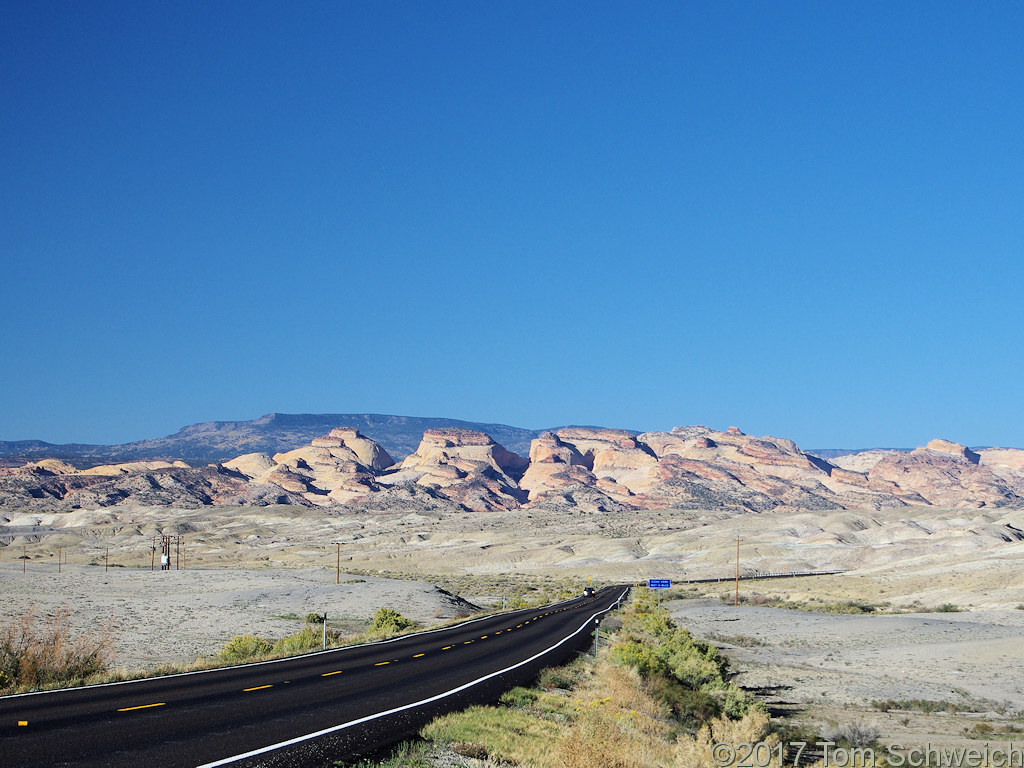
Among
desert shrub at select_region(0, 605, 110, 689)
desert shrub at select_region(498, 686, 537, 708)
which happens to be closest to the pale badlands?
desert shrub at select_region(498, 686, 537, 708)

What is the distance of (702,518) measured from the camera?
152375 mm

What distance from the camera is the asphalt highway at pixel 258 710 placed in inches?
421

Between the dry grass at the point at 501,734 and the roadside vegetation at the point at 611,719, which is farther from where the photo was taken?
the dry grass at the point at 501,734

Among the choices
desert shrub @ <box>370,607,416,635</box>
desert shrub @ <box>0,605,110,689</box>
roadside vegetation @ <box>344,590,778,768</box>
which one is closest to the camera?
roadside vegetation @ <box>344,590,778,768</box>

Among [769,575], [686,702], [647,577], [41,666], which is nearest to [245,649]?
[41,666]

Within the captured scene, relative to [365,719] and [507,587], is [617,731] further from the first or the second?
[507,587]

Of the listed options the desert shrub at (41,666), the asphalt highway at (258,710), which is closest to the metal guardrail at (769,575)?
the asphalt highway at (258,710)

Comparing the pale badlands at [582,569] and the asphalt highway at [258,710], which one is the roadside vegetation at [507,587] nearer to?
the pale badlands at [582,569]

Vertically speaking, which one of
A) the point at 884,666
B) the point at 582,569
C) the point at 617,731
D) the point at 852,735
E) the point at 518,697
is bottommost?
the point at 582,569

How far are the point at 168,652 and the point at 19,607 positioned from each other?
59.6 feet

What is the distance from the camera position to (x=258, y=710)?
46.0 ft

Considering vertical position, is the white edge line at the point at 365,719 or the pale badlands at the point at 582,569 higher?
the white edge line at the point at 365,719

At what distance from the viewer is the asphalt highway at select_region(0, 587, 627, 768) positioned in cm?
1070

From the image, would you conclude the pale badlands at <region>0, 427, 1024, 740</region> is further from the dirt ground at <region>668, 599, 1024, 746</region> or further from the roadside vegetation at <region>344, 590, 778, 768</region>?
the roadside vegetation at <region>344, 590, 778, 768</region>
